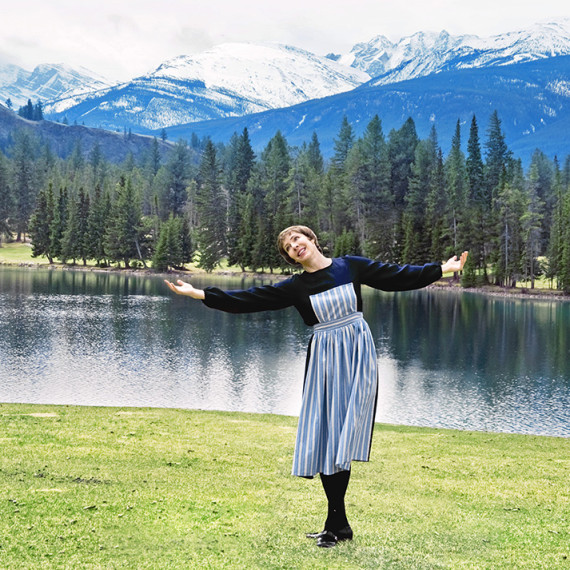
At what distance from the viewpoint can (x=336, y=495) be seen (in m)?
8.06

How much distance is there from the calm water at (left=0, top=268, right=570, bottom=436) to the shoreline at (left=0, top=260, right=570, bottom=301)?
797 inches

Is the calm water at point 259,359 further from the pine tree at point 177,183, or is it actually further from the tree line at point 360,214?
the pine tree at point 177,183

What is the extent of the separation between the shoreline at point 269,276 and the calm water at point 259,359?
20240mm

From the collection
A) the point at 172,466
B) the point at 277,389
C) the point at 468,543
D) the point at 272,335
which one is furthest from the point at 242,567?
the point at 272,335

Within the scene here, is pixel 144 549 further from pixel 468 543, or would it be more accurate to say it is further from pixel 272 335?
pixel 272 335

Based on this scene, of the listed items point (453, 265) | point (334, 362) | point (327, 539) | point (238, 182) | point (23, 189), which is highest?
point (23, 189)

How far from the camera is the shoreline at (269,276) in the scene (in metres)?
89.9

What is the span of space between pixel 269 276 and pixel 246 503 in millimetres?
98765

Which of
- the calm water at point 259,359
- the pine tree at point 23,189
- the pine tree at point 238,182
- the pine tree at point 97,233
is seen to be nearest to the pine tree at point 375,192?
the pine tree at point 238,182

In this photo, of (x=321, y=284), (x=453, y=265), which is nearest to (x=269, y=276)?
(x=453, y=265)

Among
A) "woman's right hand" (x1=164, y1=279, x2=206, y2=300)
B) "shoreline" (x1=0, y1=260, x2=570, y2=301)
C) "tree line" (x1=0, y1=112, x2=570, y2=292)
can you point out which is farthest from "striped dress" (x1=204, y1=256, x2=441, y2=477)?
"tree line" (x1=0, y1=112, x2=570, y2=292)

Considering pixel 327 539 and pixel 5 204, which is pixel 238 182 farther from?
pixel 327 539

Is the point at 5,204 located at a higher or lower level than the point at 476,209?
higher

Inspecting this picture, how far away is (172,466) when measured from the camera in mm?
12695
